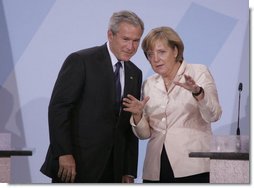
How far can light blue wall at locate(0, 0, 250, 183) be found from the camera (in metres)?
3.60

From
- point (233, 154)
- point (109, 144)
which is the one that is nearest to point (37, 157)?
A: point (109, 144)

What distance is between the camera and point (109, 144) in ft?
11.8

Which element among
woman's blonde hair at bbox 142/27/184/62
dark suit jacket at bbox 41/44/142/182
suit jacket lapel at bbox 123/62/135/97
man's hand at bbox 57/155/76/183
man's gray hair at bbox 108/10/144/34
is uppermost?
man's gray hair at bbox 108/10/144/34

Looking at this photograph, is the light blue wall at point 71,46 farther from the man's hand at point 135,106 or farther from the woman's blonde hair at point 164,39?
the man's hand at point 135,106

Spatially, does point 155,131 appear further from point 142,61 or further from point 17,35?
point 17,35

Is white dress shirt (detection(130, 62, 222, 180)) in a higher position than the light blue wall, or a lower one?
lower

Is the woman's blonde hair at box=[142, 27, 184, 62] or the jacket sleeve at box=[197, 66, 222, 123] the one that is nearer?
the jacket sleeve at box=[197, 66, 222, 123]

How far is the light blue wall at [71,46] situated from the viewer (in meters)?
3.60

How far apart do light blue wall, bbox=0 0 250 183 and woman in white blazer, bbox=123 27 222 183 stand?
52mm

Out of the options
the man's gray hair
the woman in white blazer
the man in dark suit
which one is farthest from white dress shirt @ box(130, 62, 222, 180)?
the man's gray hair

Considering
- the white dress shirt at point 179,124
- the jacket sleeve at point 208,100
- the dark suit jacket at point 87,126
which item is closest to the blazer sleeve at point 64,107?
the dark suit jacket at point 87,126

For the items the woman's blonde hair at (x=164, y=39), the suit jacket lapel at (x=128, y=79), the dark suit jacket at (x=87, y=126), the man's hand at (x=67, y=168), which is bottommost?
the man's hand at (x=67, y=168)

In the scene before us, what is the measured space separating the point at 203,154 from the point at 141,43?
0.73 metres

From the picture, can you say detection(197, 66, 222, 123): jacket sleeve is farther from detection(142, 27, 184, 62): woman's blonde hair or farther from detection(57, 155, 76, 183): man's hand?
detection(57, 155, 76, 183): man's hand
